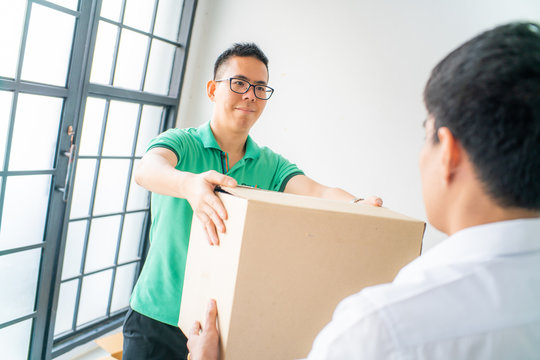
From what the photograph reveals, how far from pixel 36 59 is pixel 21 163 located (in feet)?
1.59

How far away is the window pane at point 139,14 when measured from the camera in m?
2.22

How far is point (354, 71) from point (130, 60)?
4.40ft

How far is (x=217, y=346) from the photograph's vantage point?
69 cm

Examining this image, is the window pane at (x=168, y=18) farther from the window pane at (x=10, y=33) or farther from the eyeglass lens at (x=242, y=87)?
the eyeglass lens at (x=242, y=87)

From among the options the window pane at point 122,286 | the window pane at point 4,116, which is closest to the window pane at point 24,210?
the window pane at point 4,116

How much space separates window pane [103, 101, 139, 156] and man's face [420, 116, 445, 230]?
2100 millimetres

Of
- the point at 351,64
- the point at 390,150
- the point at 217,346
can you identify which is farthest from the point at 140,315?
the point at 351,64

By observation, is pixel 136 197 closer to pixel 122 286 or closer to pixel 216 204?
pixel 122 286

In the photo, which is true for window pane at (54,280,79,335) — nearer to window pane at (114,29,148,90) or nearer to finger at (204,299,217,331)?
window pane at (114,29,148,90)

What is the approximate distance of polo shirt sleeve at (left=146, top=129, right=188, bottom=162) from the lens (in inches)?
44.0

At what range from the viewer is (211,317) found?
717 mm

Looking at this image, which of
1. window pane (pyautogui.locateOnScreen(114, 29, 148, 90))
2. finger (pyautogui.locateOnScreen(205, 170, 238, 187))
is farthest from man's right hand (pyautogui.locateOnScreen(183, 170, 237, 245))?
window pane (pyautogui.locateOnScreen(114, 29, 148, 90))

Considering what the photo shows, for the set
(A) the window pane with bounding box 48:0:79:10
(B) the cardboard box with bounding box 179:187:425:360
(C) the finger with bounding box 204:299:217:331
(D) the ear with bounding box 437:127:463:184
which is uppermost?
(A) the window pane with bounding box 48:0:79:10

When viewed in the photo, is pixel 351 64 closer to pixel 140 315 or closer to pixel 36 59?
pixel 36 59
